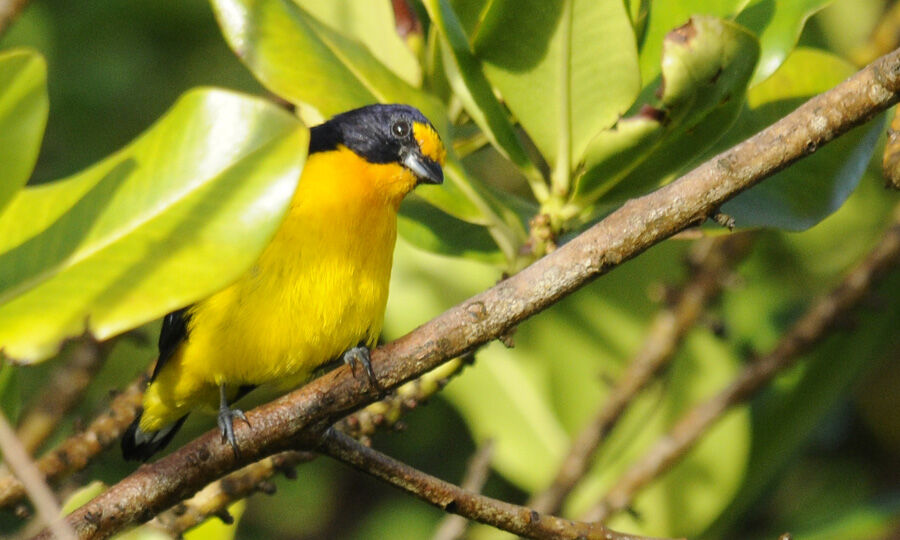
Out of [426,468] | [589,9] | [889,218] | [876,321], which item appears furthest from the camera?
[426,468]

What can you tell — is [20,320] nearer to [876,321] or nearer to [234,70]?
[876,321]

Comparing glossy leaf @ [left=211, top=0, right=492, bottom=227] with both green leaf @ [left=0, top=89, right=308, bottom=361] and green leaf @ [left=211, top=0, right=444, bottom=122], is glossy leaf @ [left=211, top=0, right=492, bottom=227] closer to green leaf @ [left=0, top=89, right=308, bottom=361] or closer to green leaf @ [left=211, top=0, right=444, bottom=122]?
green leaf @ [left=211, top=0, right=444, bottom=122]

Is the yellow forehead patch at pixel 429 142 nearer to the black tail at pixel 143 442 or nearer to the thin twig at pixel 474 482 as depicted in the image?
the thin twig at pixel 474 482

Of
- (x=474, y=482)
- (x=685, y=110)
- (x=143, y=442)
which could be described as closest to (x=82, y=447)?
(x=143, y=442)

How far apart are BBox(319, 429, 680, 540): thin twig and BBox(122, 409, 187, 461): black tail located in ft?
4.48

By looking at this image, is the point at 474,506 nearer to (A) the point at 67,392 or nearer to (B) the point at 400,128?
(B) the point at 400,128

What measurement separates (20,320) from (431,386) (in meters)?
0.83

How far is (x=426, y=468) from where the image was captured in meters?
3.84

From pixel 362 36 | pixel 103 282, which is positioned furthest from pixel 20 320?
pixel 362 36

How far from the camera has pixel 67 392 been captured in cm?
257

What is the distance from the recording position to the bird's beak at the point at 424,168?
7.30ft

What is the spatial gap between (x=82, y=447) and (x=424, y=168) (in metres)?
0.91

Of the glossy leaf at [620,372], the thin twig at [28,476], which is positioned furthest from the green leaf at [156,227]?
the glossy leaf at [620,372]

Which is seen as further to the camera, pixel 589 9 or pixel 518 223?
pixel 518 223
